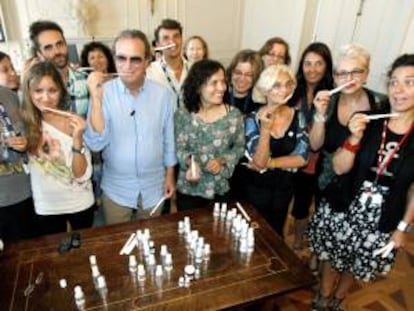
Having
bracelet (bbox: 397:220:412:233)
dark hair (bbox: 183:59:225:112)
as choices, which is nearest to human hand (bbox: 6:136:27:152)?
dark hair (bbox: 183:59:225:112)

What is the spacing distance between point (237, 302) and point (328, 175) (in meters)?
1.00

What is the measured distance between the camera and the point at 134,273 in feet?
4.57

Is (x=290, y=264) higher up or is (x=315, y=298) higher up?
(x=290, y=264)

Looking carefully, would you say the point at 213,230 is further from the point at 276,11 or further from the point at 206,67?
the point at 276,11

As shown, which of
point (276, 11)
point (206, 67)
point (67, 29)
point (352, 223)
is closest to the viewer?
point (352, 223)

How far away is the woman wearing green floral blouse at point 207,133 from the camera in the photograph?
1.84 m

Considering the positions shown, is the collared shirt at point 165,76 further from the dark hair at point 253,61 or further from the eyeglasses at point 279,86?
the eyeglasses at point 279,86

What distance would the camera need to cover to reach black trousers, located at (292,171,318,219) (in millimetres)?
2268

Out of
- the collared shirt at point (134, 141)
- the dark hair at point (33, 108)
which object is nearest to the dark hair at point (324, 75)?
the collared shirt at point (134, 141)

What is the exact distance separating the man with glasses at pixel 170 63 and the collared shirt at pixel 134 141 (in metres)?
0.53

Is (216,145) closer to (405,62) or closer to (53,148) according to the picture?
(53,148)

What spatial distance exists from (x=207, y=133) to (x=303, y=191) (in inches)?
35.0

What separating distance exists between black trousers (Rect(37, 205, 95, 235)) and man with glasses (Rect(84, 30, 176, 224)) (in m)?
0.11

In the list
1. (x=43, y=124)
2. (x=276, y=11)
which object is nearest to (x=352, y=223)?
(x=43, y=124)
